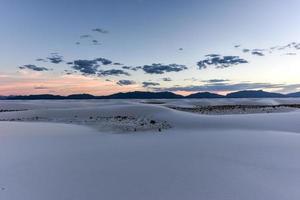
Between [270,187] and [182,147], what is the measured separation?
194 inches

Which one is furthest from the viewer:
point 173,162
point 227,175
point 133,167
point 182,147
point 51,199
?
point 182,147

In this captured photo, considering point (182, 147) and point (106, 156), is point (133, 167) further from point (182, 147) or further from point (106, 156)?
point (182, 147)

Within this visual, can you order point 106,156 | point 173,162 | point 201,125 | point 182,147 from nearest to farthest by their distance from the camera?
point 173,162
point 106,156
point 182,147
point 201,125

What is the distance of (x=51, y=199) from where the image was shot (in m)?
5.75

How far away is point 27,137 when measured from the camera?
14.0 metres

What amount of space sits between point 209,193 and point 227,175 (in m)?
1.45

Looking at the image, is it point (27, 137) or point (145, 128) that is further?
point (145, 128)

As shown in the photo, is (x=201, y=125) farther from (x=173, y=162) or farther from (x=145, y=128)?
(x=173, y=162)

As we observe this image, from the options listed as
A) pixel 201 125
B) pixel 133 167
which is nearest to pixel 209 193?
pixel 133 167

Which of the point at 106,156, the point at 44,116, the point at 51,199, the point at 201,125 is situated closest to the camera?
the point at 51,199

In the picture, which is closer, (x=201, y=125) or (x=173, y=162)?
(x=173, y=162)

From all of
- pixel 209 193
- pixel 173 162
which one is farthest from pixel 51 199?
pixel 173 162

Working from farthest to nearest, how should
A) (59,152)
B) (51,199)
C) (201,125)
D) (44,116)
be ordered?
(44,116) < (201,125) < (59,152) < (51,199)

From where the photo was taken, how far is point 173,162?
8.80 metres
